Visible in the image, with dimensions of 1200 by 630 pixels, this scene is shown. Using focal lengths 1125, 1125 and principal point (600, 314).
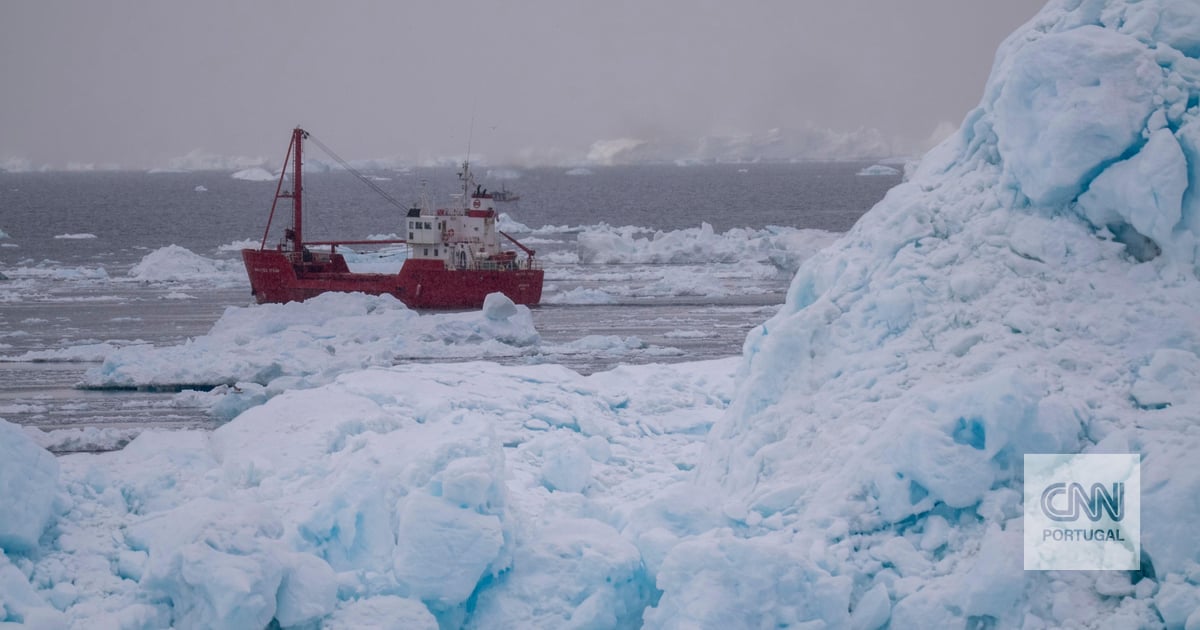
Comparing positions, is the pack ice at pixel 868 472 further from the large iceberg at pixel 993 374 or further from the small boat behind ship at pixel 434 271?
the small boat behind ship at pixel 434 271

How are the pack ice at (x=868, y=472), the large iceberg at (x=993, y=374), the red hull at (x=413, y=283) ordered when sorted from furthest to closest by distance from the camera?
the red hull at (x=413, y=283) → the pack ice at (x=868, y=472) → the large iceberg at (x=993, y=374)

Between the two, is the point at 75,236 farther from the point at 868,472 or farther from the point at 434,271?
the point at 868,472

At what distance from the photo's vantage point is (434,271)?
2844 cm

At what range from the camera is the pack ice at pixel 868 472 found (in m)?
5.89

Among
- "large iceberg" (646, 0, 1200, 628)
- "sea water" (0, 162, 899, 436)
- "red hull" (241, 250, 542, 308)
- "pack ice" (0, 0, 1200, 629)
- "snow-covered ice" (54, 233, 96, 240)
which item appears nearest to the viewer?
"large iceberg" (646, 0, 1200, 628)

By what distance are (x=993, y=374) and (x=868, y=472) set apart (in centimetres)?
87

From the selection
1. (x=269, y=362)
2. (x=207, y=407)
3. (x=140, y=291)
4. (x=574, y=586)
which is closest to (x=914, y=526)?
(x=574, y=586)

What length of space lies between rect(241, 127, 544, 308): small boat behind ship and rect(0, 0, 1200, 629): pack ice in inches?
795

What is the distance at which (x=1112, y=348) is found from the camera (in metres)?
6.34

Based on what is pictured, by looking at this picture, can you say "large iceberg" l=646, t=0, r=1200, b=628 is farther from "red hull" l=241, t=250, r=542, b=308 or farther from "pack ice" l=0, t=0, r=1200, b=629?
"red hull" l=241, t=250, r=542, b=308

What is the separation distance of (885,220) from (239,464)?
16.1 feet

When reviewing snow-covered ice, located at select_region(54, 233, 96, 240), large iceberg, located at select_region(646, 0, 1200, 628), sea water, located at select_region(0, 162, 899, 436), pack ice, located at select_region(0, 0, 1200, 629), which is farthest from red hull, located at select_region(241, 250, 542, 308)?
snow-covered ice, located at select_region(54, 233, 96, 240)

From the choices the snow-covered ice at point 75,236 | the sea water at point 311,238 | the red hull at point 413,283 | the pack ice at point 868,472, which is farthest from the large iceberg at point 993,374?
the snow-covered ice at point 75,236

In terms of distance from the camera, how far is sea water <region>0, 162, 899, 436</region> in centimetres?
1917
